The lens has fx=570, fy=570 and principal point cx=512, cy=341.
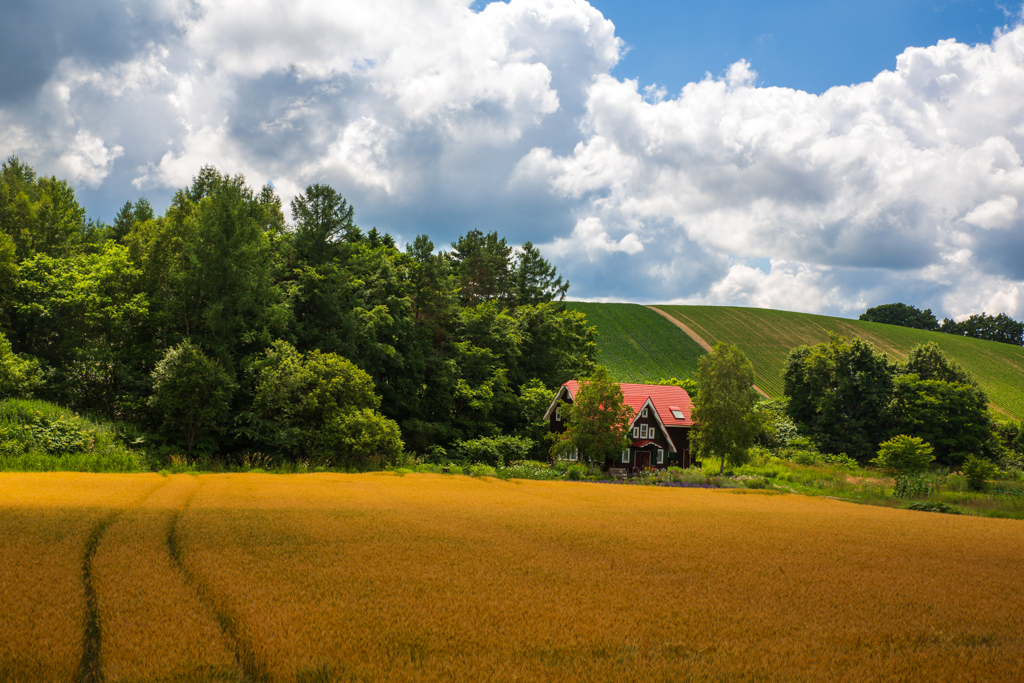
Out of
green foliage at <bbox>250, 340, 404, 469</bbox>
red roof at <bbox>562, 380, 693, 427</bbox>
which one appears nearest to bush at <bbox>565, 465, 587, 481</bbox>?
red roof at <bbox>562, 380, 693, 427</bbox>

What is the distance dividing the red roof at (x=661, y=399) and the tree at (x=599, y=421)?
21.4 feet

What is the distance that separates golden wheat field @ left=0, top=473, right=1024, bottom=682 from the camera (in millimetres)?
6520

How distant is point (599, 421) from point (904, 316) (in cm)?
12828

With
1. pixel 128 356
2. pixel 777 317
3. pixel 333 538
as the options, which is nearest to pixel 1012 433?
pixel 777 317

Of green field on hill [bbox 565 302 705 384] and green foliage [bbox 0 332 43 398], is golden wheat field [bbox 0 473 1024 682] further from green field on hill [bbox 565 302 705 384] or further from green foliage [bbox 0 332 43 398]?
green field on hill [bbox 565 302 705 384]

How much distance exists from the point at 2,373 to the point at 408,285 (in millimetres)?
27055

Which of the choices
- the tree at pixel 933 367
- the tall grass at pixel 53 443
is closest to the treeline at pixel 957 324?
the tree at pixel 933 367

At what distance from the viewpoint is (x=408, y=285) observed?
49.2 metres

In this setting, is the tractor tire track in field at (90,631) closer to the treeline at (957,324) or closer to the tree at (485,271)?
the tree at (485,271)

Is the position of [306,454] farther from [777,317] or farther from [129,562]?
[777,317]

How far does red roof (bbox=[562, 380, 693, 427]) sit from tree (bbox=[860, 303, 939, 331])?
104968 mm

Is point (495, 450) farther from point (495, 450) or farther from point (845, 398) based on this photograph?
point (845, 398)

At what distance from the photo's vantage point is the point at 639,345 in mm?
87688

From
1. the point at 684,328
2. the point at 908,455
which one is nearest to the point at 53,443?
the point at 908,455
